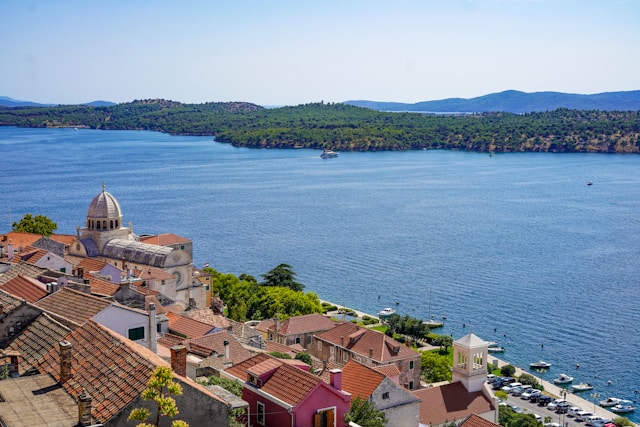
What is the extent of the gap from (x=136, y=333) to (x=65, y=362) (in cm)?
541

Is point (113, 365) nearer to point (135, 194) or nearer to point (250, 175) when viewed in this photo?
point (135, 194)

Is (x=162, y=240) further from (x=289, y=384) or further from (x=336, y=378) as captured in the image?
(x=289, y=384)

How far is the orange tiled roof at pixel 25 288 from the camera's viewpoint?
22075 millimetres

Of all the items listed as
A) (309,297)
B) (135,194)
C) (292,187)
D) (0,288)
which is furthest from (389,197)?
(0,288)

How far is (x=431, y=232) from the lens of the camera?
320ft

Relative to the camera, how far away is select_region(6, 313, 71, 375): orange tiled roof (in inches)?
667

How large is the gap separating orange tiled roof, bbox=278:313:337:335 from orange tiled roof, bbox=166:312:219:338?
10.4 meters

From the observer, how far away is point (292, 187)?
140875 mm

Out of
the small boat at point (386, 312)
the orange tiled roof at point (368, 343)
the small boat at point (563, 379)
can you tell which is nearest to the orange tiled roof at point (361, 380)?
the orange tiled roof at point (368, 343)

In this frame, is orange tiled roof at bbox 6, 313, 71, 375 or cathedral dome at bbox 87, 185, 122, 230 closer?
orange tiled roof at bbox 6, 313, 71, 375

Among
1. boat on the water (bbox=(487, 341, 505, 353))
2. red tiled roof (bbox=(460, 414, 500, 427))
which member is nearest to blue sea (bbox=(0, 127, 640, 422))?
boat on the water (bbox=(487, 341, 505, 353))

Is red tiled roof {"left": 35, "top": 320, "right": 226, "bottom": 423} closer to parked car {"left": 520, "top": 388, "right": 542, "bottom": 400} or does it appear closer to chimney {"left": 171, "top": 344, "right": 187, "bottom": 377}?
chimney {"left": 171, "top": 344, "right": 187, "bottom": 377}

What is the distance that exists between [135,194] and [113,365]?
114 meters

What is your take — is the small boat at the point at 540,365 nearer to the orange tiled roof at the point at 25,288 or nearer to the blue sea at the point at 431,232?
Result: the blue sea at the point at 431,232
